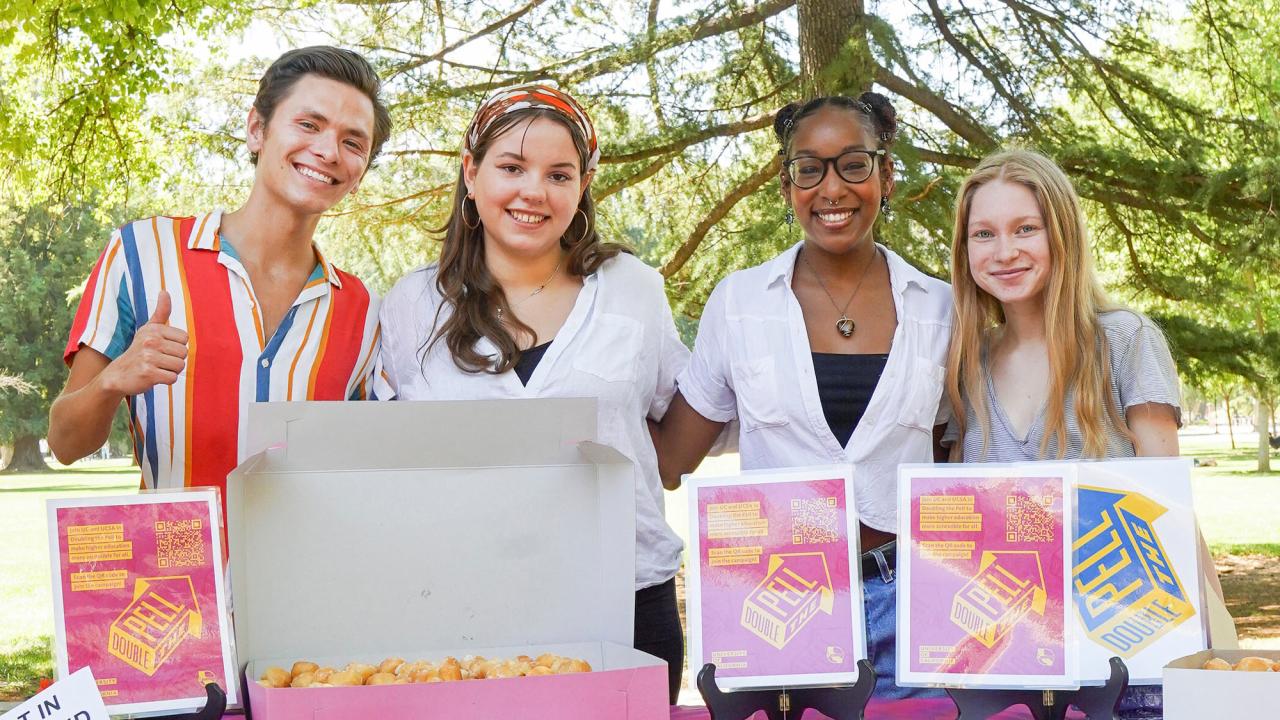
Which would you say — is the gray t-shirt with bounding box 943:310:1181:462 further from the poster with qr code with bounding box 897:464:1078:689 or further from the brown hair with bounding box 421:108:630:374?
the brown hair with bounding box 421:108:630:374

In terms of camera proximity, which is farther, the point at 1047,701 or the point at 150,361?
the point at 150,361

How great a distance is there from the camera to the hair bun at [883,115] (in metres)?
2.19

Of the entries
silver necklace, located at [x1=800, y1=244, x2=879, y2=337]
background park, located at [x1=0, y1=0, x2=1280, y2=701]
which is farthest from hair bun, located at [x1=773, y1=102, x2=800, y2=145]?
background park, located at [x1=0, y1=0, x2=1280, y2=701]

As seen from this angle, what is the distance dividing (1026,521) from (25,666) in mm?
7015

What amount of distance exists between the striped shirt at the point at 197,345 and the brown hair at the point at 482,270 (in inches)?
9.9

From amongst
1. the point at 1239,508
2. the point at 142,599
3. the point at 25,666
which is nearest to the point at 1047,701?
the point at 142,599

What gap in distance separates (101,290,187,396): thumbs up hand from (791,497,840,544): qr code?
948mm

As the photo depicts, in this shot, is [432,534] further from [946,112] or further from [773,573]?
[946,112]

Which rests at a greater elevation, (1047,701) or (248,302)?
(248,302)

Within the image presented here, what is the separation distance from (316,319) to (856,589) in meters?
1.16

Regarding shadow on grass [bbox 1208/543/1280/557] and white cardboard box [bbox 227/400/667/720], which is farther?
shadow on grass [bbox 1208/543/1280/557]

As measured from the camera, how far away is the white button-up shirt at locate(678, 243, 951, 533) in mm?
1951

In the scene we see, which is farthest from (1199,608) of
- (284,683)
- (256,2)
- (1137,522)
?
(256,2)

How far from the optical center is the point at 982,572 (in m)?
1.42
